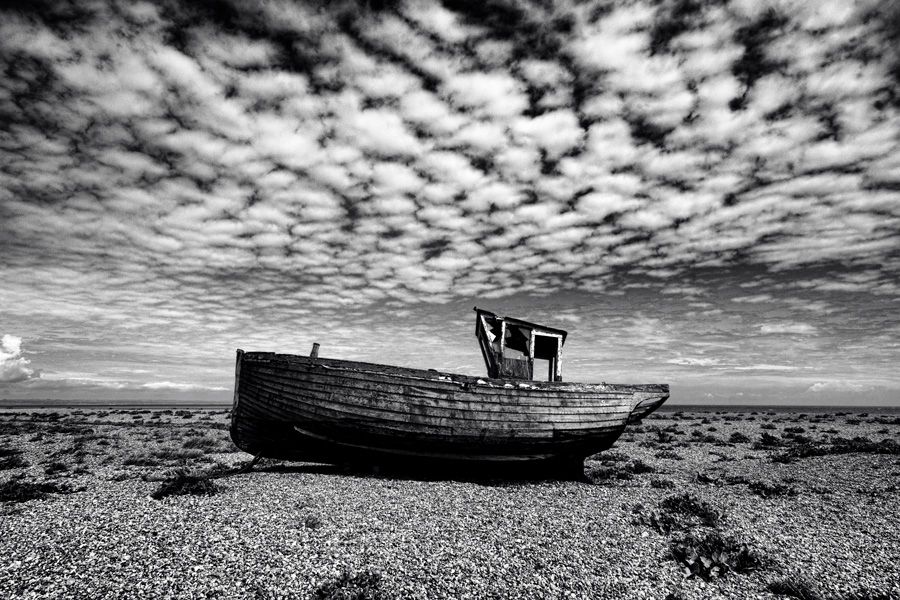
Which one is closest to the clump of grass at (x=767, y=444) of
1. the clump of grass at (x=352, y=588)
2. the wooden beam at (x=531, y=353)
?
the wooden beam at (x=531, y=353)

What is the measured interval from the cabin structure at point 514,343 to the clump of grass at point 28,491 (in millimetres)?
11256

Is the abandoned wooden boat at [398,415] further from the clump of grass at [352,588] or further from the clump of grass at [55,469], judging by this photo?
the clump of grass at [352,588]

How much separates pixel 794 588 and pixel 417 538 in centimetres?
536

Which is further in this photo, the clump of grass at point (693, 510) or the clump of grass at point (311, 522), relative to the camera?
the clump of grass at point (693, 510)

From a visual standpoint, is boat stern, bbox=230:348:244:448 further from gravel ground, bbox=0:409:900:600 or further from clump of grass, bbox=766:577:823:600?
clump of grass, bbox=766:577:823:600

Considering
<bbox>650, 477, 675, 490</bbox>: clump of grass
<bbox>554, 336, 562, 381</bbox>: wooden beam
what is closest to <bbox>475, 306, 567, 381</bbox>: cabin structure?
<bbox>554, 336, 562, 381</bbox>: wooden beam

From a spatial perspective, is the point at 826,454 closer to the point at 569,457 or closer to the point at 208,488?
the point at 569,457

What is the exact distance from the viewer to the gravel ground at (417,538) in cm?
564

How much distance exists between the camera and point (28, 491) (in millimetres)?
9102

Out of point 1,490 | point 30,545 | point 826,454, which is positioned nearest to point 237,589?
point 30,545

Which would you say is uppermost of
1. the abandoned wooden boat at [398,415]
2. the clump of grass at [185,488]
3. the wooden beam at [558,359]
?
the wooden beam at [558,359]

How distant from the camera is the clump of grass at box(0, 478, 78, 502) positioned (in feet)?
28.5

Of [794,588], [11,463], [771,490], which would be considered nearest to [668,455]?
[771,490]

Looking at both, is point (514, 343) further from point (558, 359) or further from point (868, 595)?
point (868, 595)
